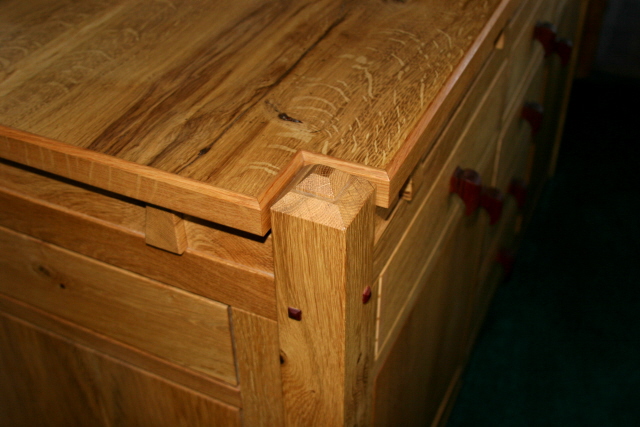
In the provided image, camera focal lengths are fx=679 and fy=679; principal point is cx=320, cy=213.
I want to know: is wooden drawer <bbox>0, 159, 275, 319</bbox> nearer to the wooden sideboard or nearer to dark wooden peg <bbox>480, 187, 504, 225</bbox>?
the wooden sideboard

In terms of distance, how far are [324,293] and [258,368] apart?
15 cm

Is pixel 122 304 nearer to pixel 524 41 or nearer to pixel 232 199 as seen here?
pixel 232 199

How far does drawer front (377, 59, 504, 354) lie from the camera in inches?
27.2

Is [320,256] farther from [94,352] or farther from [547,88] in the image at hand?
[547,88]

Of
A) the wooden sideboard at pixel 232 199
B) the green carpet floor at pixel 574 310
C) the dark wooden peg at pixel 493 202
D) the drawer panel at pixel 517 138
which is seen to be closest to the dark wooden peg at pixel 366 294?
the wooden sideboard at pixel 232 199

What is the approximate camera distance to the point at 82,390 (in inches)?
32.8

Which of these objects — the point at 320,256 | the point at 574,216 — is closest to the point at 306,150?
the point at 320,256

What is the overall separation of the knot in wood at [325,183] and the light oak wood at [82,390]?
308 mm

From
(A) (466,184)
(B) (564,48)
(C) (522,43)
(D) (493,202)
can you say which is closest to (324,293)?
(A) (466,184)

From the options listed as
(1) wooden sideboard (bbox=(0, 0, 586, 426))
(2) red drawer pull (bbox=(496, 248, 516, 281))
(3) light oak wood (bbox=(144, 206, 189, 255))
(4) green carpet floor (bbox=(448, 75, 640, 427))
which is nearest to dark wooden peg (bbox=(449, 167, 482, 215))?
(1) wooden sideboard (bbox=(0, 0, 586, 426))

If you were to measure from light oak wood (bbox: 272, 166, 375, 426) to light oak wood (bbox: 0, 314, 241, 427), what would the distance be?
0.44ft

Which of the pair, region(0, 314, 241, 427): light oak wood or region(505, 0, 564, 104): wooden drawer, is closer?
region(0, 314, 241, 427): light oak wood

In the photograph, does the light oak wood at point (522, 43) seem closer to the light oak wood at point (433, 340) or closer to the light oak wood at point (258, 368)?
the light oak wood at point (433, 340)

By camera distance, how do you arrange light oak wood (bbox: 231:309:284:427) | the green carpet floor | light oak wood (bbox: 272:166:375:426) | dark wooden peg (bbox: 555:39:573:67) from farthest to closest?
the green carpet floor, dark wooden peg (bbox: 555:39:573:67), light oak wood (bbox: 231:309:284:427), light oak wood (bbox: 272:166:375:426)
